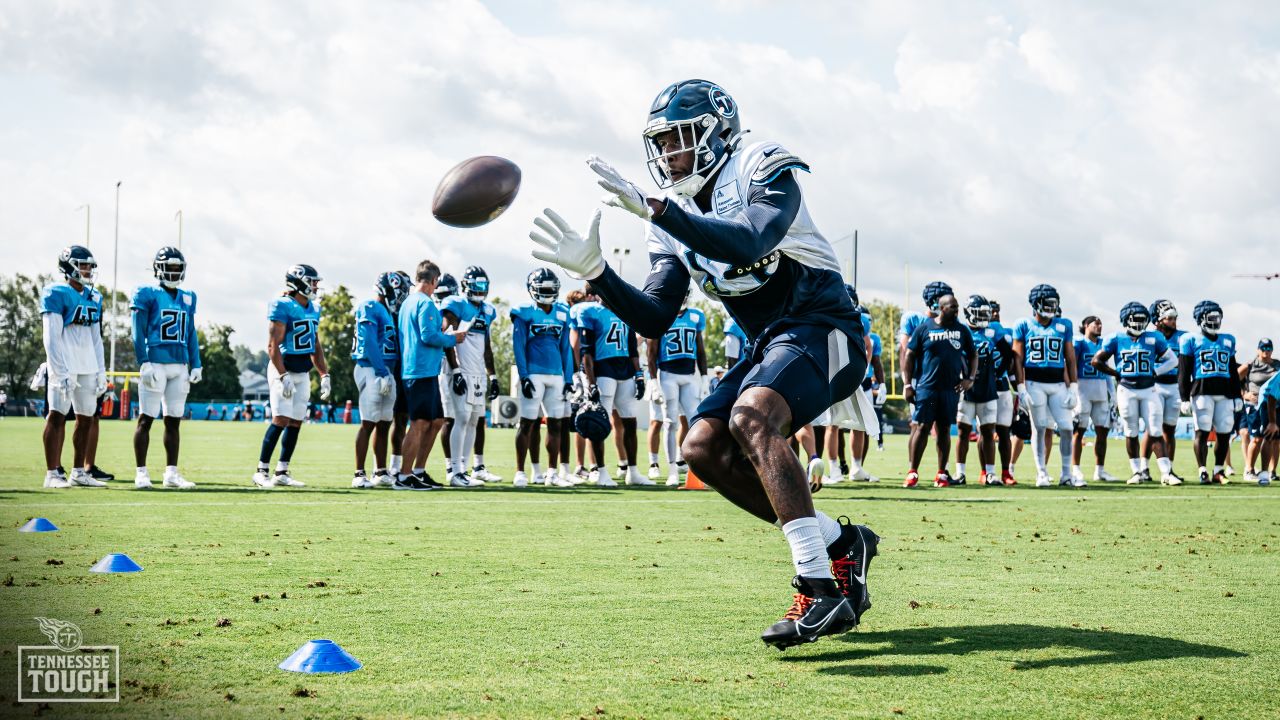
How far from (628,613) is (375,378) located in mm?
8079

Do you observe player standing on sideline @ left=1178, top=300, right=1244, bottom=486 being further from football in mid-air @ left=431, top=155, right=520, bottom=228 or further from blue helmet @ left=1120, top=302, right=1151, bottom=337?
football in mid-air @ left=431, top=155, right=520, bottom=228

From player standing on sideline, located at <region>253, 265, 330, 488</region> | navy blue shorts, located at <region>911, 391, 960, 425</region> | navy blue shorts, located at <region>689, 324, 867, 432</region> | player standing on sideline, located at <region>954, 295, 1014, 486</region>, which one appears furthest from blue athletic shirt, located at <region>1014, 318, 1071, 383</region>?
navy blue shorts, located at <region>689, 324, 867, 432</region>

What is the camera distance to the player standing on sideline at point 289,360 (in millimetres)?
11797

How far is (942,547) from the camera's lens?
6.93 meters

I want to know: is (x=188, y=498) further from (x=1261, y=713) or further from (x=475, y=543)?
(x=1261, y=713)

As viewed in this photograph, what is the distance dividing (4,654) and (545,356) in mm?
9471

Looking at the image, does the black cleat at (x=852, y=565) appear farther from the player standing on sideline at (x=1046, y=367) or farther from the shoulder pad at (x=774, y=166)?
the player standing on sideline at (x=1046, y=367)

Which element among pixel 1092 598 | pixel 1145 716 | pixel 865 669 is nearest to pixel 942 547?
pixel 1092 598

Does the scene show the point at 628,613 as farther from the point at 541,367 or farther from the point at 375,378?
the point at 541,367

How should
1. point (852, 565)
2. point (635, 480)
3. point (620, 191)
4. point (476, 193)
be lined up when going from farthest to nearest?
point (635, 480)
point (476, 193)
point (852, 565)
point (620, 191)

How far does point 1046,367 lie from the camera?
46.0 feet

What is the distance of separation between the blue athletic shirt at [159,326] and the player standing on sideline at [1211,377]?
12235 mm

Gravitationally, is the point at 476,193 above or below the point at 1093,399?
above

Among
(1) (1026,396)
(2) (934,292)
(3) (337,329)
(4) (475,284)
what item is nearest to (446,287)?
(4) (475,284)
